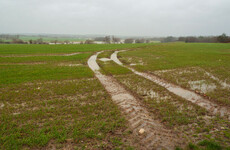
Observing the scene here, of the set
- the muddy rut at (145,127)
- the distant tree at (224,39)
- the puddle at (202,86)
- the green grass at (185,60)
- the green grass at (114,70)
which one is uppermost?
the distant tree at (224,39)

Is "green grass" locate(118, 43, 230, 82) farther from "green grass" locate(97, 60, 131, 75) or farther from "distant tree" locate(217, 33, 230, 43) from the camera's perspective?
"distant tree" locate(217, 33, 230, 43)

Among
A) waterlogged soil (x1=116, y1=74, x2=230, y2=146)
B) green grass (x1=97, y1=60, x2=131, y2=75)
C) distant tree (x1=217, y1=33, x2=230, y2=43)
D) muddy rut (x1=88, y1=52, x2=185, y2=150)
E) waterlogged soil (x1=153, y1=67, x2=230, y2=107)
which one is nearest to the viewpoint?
muddy rut (x1=88, y1=52, x2=185, y2=150)

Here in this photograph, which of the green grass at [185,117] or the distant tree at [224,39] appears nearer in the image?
the green grass at [185,117]

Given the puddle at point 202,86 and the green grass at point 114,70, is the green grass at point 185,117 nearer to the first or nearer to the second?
the puddle at point 202,86

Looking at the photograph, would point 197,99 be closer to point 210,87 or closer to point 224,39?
point 210,87

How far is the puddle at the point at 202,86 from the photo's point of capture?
1086cm

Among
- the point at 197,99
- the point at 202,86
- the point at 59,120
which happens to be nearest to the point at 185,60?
the point at 202,86

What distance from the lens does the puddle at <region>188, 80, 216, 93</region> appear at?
35.6 ft

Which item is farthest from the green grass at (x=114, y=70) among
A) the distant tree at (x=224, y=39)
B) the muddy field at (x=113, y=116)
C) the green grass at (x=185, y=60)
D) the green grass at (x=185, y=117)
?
the distant tree at (x=224, y=39)

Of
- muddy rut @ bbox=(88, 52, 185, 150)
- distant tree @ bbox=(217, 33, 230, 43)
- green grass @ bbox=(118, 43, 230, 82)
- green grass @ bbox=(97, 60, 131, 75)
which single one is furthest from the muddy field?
distant tree @ bbox=(217, 33, 230, 43)

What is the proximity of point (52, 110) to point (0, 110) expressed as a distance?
2.78m

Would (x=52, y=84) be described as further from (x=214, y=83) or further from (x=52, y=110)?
(x=214, y=83)

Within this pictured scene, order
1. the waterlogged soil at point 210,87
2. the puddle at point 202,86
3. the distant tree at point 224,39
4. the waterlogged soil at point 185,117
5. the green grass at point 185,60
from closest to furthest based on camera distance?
1. the waterlogged soil at point 185,117
2. the waterlogged soil at point 210,87
3. the puddle at point 202,86
4. the green grass at point 185,60
5. the distant tree at point 224,39

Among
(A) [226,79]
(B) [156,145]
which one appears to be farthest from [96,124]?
(A) [226,79]
